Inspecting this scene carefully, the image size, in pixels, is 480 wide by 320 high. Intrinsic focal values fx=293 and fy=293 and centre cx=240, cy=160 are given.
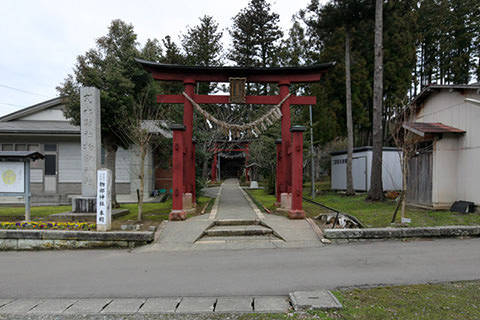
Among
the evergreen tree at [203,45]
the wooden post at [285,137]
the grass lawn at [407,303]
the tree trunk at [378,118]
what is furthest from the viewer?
the evergreen tree at [203,45]

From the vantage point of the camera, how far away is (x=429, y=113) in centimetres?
1177

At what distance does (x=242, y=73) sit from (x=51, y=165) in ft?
37.7

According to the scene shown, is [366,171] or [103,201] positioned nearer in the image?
[103,201]

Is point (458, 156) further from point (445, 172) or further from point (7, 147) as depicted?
point (7, 147)

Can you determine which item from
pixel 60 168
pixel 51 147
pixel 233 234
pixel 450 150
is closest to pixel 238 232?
pixel 233 234

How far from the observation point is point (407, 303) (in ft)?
12.3

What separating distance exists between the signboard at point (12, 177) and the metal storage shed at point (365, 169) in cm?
1495

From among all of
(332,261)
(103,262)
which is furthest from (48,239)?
(332,261)

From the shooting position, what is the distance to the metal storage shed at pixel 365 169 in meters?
15.7

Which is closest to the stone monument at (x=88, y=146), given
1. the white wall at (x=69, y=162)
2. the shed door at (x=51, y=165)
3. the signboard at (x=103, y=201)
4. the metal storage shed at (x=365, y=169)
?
the signboard at (x=103, y=201)

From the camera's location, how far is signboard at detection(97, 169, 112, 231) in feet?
24.5

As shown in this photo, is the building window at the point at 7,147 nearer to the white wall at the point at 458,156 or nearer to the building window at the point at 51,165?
the building window at the point at 51,165

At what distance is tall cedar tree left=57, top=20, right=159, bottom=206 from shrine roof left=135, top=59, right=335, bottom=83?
131cm

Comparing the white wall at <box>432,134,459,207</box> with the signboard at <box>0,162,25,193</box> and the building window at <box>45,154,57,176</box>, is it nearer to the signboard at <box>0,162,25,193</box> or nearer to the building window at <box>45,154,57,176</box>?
the signboard at <box>0,162,25,193</box>
